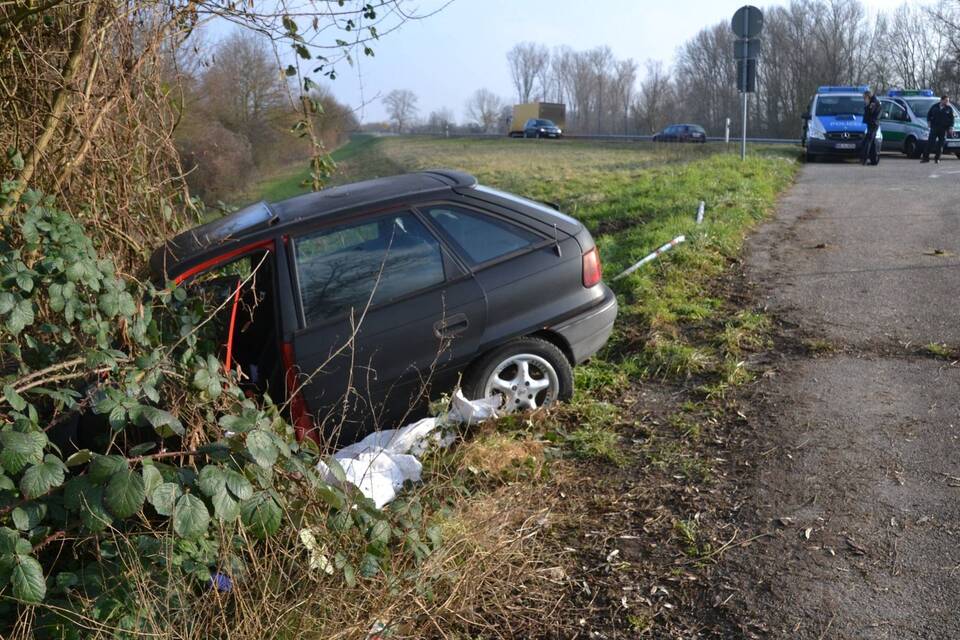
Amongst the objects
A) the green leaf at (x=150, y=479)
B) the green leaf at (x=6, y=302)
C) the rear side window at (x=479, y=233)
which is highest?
the green leaf at (x=6, y=302)

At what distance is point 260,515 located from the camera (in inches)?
117

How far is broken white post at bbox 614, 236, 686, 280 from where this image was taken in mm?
8828

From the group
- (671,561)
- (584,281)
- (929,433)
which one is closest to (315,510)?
(671,561)

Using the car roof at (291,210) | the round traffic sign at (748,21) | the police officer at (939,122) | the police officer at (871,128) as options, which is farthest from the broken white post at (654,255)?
the police officer at (939,122)

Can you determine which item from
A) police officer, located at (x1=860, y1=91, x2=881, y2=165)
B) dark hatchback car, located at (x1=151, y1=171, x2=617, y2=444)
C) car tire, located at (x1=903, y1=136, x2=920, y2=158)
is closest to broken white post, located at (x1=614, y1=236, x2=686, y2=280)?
dark hatchback car, located at (x1=151, y1=171, x2=617, y2=444)

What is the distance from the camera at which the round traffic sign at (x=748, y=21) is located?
16875 millimetres

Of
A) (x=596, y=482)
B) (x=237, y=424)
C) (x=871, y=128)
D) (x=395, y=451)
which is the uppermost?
(x=871, y=128)

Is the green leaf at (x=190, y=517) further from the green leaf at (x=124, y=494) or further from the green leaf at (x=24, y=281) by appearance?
Result: the green leaf at (x=24, y=281)

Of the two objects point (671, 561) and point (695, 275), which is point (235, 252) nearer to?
point (671, 561)

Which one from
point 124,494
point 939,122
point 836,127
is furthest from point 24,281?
point 836,127

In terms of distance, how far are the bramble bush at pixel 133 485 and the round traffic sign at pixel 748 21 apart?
51.0 feet

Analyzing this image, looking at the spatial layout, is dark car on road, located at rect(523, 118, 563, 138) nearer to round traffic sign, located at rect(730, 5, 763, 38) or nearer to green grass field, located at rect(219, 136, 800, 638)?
round traffic sign, located at rect(730, 5, 763, 38)

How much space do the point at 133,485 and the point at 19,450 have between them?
1.41 ft

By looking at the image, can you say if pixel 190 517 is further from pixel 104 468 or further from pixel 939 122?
pixel 939 122
